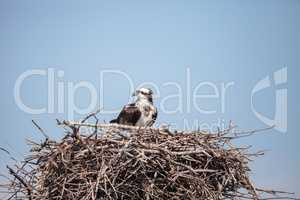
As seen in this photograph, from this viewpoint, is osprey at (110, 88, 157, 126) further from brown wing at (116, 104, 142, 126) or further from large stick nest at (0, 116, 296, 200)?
large stick nest at (0, 116, 296, 200)

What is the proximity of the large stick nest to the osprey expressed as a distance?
1.30 meters

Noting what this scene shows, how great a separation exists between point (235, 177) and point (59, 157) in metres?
1.85

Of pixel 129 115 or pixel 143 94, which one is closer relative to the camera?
pixel 129 115

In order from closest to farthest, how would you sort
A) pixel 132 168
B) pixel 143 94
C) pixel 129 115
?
pixel 132 168
pixel 129 115
pixel 143 94

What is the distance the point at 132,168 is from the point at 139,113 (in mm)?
2062

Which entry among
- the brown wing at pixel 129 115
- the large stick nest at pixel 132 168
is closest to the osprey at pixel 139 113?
the brown wing at pixel 129 115

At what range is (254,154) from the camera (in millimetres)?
6289

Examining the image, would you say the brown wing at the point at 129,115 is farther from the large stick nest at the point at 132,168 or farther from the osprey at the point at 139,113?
the large stick nest at the point at 132,168

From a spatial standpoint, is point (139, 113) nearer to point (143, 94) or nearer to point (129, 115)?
point (129, 115)

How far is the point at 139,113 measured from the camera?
756 centimetres

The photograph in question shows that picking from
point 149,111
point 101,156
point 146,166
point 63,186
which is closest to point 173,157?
point 146,166

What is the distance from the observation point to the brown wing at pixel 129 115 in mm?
7469

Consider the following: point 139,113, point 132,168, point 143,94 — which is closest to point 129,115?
point 139,113

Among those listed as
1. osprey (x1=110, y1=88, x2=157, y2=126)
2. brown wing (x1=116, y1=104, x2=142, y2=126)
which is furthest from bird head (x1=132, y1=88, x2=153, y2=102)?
brown wing (x1=116, y1=104, x2=142, y2=126)
